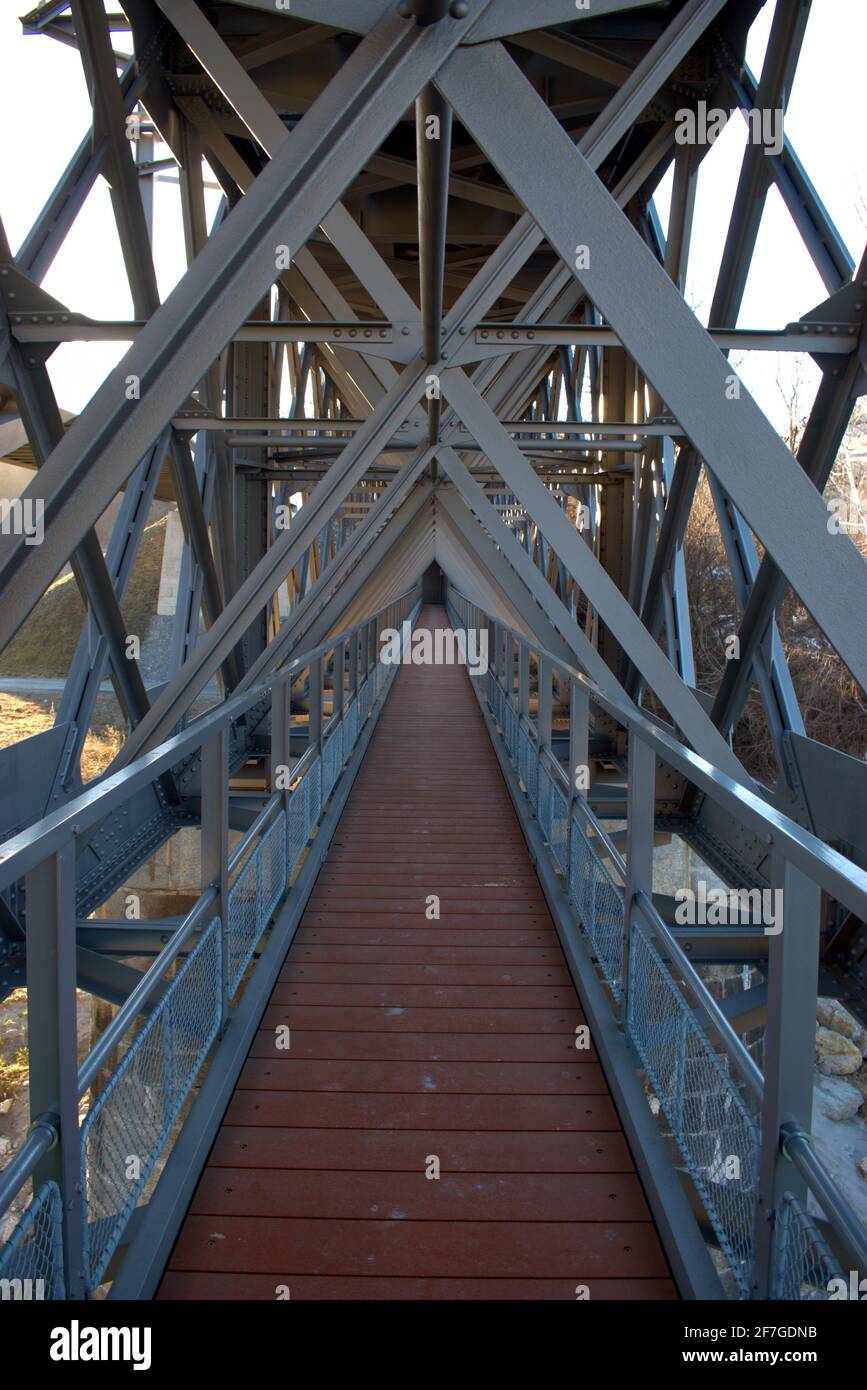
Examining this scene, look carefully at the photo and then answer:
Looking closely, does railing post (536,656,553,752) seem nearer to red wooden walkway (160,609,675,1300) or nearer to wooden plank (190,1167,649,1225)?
red wooden walkway (160,609,675,1300)

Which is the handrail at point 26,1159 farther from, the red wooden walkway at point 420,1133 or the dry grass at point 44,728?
the dry grass at point 44,728

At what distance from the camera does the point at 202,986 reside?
2844mm

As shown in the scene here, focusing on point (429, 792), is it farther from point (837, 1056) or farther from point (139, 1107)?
point (837, 1056)

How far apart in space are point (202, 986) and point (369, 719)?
721 centimetres

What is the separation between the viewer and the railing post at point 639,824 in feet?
9.60

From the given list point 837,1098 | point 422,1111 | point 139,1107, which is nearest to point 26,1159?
point 139,1107

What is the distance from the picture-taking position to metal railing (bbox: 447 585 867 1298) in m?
1.66

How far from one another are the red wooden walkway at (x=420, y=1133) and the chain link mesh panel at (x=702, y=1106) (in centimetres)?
22

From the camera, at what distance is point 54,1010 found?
5.48 ft

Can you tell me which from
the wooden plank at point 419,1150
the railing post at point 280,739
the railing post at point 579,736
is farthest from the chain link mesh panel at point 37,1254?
the railing post at point 579,736

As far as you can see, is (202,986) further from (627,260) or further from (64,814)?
(627,260)

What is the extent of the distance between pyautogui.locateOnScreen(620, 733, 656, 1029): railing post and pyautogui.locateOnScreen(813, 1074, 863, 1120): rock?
14848mm

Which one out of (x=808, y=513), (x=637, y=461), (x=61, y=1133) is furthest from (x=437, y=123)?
(x=637, y=461)

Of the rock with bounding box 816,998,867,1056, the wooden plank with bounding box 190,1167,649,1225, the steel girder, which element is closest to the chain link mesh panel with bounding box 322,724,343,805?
the steel girder
